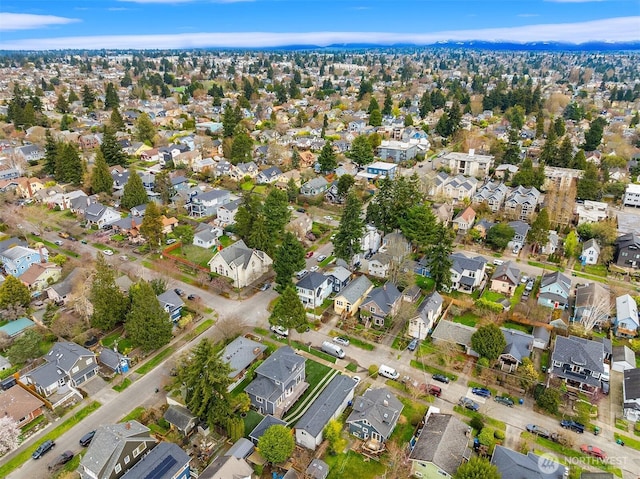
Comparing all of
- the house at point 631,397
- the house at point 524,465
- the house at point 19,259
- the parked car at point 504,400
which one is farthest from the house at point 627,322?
the house at point 19,259

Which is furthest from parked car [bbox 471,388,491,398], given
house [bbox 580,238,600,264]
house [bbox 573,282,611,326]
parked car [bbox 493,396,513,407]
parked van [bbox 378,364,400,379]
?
house [bbox 580,238,600,264]

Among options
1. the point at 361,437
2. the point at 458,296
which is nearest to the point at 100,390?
the point at 361,437

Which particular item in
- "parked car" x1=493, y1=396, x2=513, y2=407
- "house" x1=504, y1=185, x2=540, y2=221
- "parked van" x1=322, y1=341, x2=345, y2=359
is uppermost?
"house" x1=504, y1=185, x2=540, y2=221

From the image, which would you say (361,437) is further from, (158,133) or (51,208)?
(158,133)

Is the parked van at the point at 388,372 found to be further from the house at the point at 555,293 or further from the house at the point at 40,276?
the house at the point at 40,276

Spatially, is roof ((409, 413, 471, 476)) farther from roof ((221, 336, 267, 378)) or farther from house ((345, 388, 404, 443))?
roof ((221, 336, 267, 378))

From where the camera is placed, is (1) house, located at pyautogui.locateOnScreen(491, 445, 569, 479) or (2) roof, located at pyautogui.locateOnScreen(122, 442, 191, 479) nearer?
(1) house, located at pyautogui.locateOnScreen(491, 445, 569, 479)

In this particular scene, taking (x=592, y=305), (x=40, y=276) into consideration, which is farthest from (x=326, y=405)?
(x=40, y=276)
